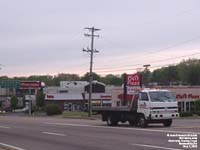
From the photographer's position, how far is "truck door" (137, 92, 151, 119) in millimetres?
32031

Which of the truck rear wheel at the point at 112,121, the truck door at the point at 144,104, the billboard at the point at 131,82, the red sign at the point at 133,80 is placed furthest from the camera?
the red sign at the point at 133,80

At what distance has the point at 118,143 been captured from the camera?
2136cm

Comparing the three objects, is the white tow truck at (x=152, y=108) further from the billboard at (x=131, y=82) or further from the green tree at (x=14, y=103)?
the green tree at (x=14, y=103)

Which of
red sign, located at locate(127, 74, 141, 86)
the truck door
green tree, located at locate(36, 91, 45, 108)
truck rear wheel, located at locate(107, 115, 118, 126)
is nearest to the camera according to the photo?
the truck door

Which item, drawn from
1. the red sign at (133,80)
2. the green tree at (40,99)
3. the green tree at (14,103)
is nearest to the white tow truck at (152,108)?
the red sign at (133,80)

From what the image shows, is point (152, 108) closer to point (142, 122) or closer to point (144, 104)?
point (144, 104)

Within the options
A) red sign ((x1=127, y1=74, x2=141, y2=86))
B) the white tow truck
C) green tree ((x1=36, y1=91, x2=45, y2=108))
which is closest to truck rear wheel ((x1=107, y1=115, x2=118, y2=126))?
the white tow truck

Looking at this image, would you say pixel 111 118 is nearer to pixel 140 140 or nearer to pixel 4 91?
pixel 140 140

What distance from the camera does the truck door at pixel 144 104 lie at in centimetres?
3203

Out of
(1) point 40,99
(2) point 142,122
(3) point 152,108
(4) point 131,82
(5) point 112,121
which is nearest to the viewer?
(3) point 152,108

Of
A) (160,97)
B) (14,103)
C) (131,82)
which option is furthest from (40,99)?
(160,97)

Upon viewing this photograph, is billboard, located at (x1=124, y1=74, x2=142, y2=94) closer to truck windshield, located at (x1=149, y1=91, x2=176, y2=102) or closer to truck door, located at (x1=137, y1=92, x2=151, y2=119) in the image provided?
truck door, located at (x1=137, y1=92, x2=151, y2=119)

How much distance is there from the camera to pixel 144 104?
1276 inches

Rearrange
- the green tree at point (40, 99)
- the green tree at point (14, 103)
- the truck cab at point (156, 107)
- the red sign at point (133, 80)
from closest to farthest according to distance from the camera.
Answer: the truck cab at point (156, 107)
the red sign at point (133, 80)
the green tree at point (40, 99)
the green tree at point (14, 103)
